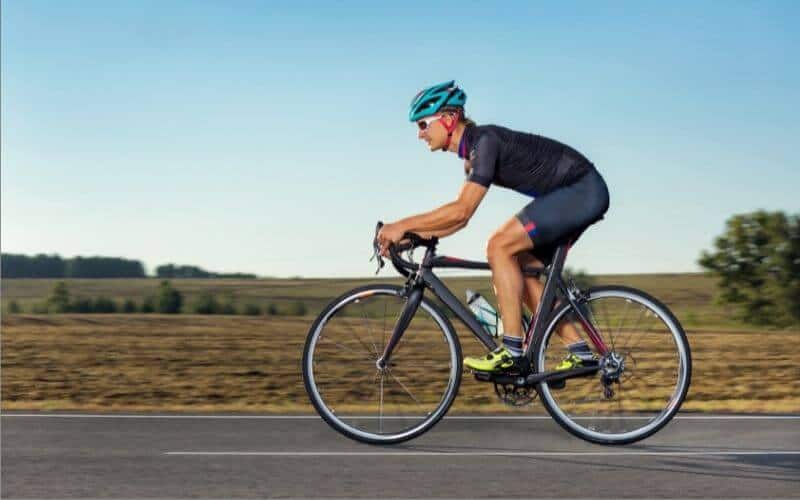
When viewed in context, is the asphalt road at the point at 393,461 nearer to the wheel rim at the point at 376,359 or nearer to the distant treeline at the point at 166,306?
the wheel rim at the point at 376,359

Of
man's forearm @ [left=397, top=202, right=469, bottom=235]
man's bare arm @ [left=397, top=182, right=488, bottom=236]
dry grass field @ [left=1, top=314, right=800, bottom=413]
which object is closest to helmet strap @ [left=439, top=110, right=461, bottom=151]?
man's bare arm @ [left=397, top=182, right=488, bottom=236]

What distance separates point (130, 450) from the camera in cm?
815

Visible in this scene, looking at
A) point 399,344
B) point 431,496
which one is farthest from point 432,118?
point 431,496

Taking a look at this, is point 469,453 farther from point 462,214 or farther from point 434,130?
point 434,130

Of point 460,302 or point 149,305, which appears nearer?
point 460,302

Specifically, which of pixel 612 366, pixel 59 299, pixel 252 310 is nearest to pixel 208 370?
pixel 612 366

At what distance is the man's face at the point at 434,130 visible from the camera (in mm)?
7051

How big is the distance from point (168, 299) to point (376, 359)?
41.8 m

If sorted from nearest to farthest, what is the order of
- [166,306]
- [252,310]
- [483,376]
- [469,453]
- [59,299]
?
[483,376] → [469,453] → [252,310] → [166,306] → [59,299]

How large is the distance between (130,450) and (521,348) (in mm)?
3059

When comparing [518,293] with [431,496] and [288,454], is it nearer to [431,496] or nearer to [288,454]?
[431,496]

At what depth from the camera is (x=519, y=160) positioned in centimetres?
701

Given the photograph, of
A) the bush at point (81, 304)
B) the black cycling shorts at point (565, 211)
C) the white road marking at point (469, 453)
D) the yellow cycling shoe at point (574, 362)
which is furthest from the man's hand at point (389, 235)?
the bush at point (81, 304)

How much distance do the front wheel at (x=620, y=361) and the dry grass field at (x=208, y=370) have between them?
988mm
